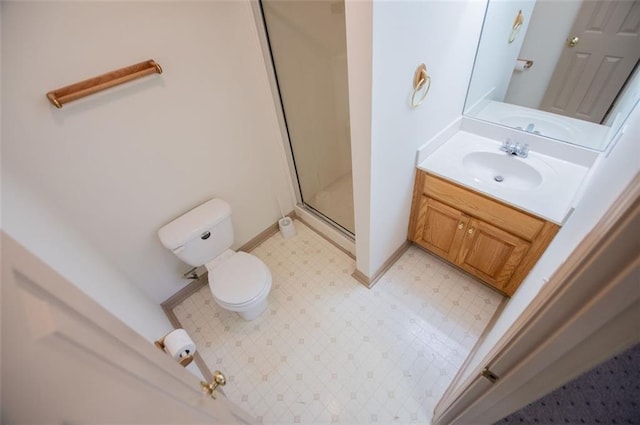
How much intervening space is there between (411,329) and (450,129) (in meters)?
1.32

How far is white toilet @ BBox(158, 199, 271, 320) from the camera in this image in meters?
1.60

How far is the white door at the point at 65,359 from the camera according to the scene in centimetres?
33

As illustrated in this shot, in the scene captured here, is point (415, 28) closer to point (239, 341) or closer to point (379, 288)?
point (379, 288)

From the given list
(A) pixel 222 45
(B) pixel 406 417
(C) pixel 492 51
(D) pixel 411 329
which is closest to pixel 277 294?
(D) pixel 411 329

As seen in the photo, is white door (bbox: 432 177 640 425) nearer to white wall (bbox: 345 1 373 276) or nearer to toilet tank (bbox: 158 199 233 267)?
white wall (bbox: 345 1 373 276)

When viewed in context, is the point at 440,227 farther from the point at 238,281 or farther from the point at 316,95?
the point at 238,281

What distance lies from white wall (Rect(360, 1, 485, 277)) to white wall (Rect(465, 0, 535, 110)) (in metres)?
0.09

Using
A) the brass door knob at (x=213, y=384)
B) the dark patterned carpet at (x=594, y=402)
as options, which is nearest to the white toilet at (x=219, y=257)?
the brass door knob at (x=213, y=384)

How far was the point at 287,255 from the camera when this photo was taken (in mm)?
2230

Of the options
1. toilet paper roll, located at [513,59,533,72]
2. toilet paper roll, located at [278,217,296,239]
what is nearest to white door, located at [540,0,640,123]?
toilet paper roll, located at [513,59,533,72]

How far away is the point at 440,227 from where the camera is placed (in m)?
1.80

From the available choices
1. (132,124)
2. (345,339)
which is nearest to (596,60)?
(345,339)

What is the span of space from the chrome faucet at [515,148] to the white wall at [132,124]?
1.53 metres

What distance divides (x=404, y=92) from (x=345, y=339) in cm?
144
